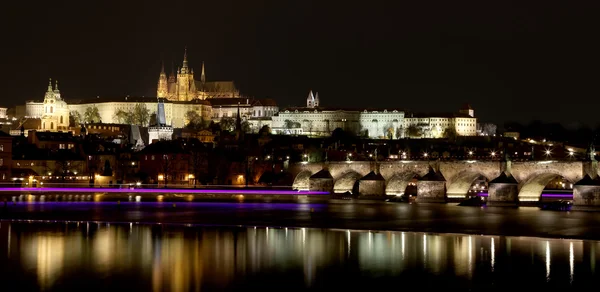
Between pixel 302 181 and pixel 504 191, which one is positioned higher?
pixel 302 181

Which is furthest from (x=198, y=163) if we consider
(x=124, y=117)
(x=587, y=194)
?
(x=124, y=117)

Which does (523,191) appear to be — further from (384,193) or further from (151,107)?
(151,107)

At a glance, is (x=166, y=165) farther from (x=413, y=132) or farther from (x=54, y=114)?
(x=413, y=132)

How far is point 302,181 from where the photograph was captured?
76.4 metres

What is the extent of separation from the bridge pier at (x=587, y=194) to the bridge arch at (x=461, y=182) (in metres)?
9.44

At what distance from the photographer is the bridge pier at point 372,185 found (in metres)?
68.2

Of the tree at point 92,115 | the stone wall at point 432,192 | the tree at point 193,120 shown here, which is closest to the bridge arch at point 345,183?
the stone wall at point 432,192

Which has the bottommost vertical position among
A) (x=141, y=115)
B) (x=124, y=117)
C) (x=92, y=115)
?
(x=124, y=117)

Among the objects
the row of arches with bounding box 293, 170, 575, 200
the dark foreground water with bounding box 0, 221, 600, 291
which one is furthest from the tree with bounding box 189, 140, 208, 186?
the dark foreground water with bounding box 0, 221, 600, 291

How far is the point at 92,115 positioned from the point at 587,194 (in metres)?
148

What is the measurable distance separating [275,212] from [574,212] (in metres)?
A: 16.5

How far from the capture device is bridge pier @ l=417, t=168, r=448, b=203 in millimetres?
63531

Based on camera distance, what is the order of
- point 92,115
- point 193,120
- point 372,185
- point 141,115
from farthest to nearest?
point 193,120
point 92,115
point 141,115
point 372,185

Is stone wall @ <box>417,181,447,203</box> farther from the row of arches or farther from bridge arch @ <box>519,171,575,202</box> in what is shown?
bridge arch @ <box>519,171,575,202</box>
